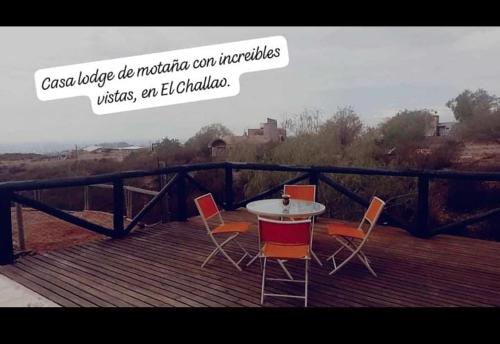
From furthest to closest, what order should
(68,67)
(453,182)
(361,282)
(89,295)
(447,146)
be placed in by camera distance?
Answer: (447,146), (453,182), (68,67), (361,282), (89,295)

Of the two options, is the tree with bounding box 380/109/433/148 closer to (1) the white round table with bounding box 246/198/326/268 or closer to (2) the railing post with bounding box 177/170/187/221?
(2) the railing post with bounding box 177/170/187/221

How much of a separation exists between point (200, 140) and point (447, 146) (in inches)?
539

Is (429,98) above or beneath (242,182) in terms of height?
above

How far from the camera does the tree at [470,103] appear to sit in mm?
14961

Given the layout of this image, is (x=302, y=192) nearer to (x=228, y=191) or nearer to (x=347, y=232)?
(x=347, y=232)

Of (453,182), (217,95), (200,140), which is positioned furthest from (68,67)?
(200,140)

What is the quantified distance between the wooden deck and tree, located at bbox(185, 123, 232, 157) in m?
16.7

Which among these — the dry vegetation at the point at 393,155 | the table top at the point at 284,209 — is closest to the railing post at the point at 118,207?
the table top at the point at 284,209

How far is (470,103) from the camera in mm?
16906

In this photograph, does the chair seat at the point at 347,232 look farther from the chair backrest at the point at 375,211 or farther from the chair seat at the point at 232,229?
the chair seat at the point at 232,229

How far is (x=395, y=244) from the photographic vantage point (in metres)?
4.57

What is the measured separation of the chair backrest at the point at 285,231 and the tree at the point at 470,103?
1450cm
